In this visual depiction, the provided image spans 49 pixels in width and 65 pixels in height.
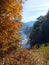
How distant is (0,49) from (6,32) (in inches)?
97.5

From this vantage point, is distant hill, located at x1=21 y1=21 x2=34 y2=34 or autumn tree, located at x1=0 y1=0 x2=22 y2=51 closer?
autumn tree, located at x1=0 y1=0 x2=22 y2=51

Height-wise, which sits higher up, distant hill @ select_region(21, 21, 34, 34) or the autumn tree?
the autumn tree

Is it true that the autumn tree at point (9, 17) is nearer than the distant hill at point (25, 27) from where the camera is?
Yes

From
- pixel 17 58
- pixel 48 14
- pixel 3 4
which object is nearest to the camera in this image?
pixel 17 58

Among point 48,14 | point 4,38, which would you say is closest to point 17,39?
point 4,38

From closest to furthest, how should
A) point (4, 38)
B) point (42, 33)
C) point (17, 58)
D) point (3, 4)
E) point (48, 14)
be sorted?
point (17, 58)
point (3, 4)
point (4, 38)
point (42, 33)
point (48, 14)

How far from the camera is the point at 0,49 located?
62.6 ft

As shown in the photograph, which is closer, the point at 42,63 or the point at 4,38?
the point at 42,63

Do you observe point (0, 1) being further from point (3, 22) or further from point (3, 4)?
point (3, 22)

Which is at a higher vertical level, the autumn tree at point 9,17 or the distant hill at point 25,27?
the autumn tree at point 9,17

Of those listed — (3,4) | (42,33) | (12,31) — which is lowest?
(42,33)

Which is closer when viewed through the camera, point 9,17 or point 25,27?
point 9,17

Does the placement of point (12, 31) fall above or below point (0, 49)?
above

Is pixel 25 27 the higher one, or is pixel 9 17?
pixel 9 17
